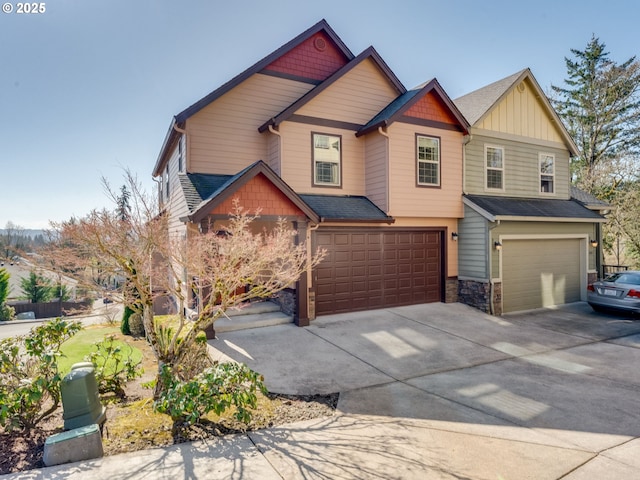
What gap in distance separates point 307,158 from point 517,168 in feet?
27.1

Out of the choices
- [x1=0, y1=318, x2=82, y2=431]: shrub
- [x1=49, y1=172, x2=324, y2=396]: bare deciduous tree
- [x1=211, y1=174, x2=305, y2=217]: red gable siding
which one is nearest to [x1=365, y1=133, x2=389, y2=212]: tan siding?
[x1=211, y1=174, x2=305, y2=217]: red gable siding

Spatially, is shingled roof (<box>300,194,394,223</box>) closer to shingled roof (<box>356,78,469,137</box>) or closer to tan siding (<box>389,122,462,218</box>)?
tan siding (<box>389,122,462,218</box>)

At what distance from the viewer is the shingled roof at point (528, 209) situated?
1163 cm

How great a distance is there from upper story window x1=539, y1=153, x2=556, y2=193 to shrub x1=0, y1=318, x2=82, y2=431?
15848 millimetres

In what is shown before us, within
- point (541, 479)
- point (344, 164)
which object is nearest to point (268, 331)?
point (344, 164)

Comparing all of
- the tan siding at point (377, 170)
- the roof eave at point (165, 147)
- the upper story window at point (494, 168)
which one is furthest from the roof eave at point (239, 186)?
the upper story window at point (494, 168)

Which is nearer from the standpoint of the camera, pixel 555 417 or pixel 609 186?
pixel 555 417

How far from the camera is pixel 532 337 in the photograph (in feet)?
30.2

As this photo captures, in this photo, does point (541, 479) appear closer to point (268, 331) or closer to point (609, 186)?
point (268, 331)

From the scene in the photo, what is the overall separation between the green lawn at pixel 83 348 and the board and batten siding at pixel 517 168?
37.4 ft

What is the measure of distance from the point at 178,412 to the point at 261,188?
5625 millimetres

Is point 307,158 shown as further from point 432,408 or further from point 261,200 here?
point 432,408

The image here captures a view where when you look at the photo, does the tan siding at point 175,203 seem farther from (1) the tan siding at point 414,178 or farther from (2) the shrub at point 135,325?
(1) the tan siding at point 414,178

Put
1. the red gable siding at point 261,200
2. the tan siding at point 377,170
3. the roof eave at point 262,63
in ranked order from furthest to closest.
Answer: the tan siding at point 377,170, the roof eave at point 262,63, the red gable siding at point 261,200
